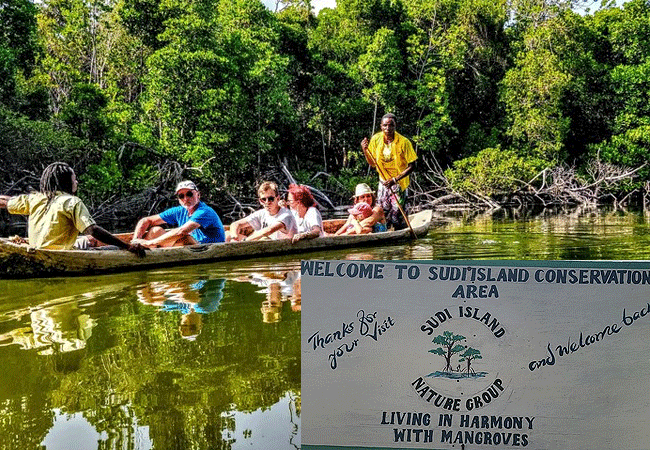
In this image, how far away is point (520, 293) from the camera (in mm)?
2312

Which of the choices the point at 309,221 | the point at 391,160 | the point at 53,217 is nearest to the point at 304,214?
the point at 309,221

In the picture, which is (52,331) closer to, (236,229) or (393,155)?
(236,229)

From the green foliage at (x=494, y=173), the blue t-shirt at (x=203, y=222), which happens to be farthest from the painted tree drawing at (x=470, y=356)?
the green foliage at (x=494, y=173)

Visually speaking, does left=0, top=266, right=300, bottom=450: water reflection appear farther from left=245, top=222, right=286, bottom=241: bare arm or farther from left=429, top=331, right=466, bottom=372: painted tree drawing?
left=245, top=222, right=286, bottom=241: bare arm

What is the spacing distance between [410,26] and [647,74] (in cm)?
737

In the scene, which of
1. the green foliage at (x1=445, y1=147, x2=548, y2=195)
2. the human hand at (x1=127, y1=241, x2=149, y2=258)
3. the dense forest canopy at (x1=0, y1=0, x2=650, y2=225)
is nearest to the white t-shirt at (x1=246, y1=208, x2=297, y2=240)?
the human hand at (x1=127, y1=241, x2=149, y2=258)

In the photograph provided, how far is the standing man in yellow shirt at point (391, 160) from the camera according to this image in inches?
356

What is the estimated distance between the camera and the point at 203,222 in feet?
24.4

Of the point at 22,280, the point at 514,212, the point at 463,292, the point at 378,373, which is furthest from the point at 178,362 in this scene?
the point at 514,212

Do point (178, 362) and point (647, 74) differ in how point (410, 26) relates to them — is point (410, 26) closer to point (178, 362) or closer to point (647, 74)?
point (647, 74)

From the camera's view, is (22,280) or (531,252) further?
(531,252)

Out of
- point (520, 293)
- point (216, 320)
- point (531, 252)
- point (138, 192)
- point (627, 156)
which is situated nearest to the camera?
point (520, 293)

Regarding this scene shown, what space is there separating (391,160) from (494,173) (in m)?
10.6

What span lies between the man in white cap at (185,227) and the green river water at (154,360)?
1.65ft
